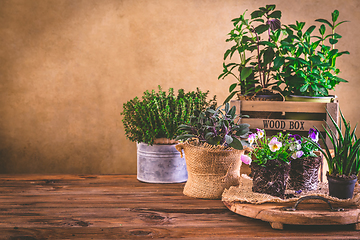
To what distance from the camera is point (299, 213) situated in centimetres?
136

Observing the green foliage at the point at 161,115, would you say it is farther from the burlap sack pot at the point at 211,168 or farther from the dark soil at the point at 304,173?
the dark soil at the point at 304,173

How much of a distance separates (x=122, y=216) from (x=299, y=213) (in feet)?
2.59

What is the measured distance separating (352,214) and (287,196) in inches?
11.7

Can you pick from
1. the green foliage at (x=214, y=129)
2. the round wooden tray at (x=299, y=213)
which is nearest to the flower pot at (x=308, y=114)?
the green foliage at (x=214, y=129)

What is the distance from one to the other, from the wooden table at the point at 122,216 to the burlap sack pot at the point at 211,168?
0.06m

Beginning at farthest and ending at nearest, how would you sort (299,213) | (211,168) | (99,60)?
(99,60) < (211,168) < (299,213)

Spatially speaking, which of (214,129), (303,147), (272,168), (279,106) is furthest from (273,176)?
(279,106)

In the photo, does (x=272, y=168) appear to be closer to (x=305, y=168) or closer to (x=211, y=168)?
(x=305, y=168)

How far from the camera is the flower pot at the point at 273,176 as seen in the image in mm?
1546

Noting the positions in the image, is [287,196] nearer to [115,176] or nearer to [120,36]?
[115,176]

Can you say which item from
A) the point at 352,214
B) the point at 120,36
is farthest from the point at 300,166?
the point at 120,36

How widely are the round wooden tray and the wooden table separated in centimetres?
5

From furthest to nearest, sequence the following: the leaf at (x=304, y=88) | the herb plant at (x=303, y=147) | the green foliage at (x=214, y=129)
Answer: the leaf at (x=304, y=88) < the green foliage at (x=214, y=129) < the herb plant at (x=303, y=147)

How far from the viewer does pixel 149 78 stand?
2641mm
